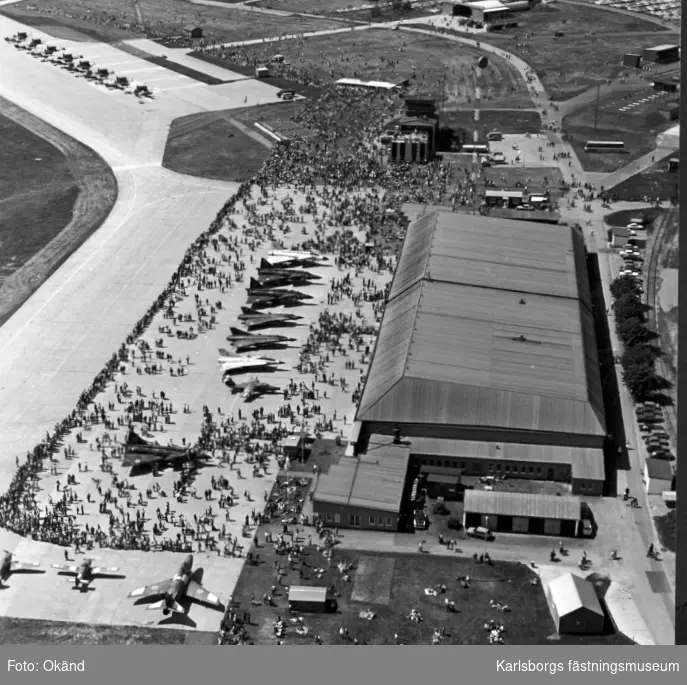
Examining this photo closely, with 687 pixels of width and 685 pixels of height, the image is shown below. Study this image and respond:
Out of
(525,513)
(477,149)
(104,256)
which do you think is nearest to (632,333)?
(525,513)

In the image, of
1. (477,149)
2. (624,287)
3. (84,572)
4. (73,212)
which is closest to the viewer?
(84,572)

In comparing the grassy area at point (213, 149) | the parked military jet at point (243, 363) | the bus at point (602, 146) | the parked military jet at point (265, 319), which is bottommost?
the grassy area at point (213, 149)

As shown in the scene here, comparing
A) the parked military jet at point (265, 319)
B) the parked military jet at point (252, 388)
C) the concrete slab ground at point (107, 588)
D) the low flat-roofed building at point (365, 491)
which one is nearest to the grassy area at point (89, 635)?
the concrete slab ground at point (107, 588)

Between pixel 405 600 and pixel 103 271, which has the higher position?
pixel 405 600

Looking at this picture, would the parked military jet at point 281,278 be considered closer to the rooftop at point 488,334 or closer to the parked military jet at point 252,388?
the rooftop at point 488,334

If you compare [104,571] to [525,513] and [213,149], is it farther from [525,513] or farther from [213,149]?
[213,149]

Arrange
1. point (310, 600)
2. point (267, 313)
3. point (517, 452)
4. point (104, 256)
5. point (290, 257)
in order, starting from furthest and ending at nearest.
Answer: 1. point (104, 256)
2. point (290, 257)
3. point (267, 313)
4. point (517, 452)
5. point (310, 600)
